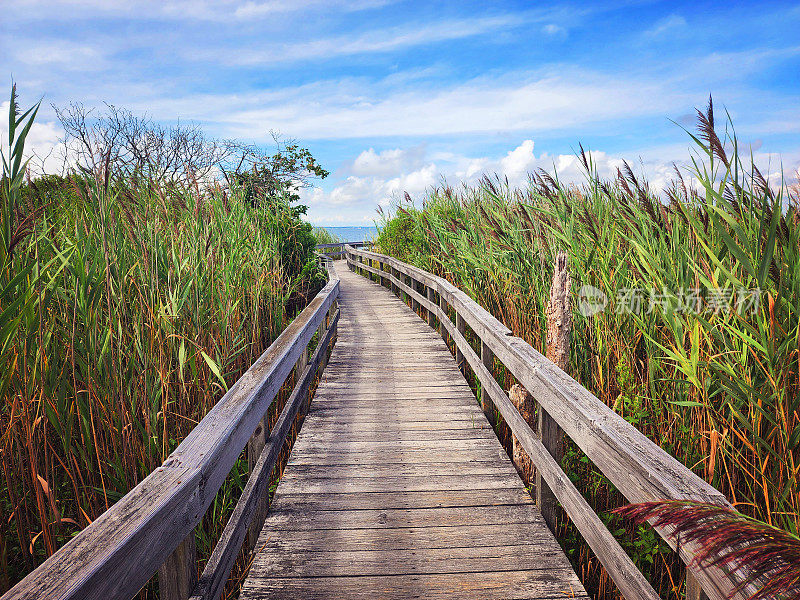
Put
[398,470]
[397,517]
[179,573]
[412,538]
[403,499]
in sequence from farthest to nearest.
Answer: [398,470] < [403,499] < [397,517] < [412,538] < [179,573]

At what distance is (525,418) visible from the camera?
3.77 m

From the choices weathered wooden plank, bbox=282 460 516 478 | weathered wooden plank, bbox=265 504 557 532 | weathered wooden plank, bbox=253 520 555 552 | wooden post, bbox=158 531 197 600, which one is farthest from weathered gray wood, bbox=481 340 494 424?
wooden post, bbox=158 531 197 600

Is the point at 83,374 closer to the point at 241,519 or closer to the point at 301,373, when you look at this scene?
the point at 241,519

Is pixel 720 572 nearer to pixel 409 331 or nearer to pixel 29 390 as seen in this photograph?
pixel 29 390

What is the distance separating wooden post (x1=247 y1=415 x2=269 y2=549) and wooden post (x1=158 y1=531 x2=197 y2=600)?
2.84 feet

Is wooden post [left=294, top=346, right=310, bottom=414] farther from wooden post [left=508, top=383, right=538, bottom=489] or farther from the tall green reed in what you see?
wooden post [left=508, top=383, right=538, bottom=489]

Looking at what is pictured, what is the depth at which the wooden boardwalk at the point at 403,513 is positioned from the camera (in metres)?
2.35

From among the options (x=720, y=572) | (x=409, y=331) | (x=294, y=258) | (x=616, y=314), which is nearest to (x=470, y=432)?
(x=616, y=314)

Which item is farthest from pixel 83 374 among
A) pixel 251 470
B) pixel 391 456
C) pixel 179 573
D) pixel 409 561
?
pixel 391 456

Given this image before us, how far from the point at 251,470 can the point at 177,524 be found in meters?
1.21

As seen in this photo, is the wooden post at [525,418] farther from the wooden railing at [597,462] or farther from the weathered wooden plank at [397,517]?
the weathered wooden plank at [397,517]

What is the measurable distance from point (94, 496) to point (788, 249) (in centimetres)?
309

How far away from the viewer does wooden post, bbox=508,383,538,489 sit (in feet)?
11.3

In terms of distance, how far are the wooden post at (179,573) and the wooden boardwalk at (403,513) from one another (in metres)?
0.66
